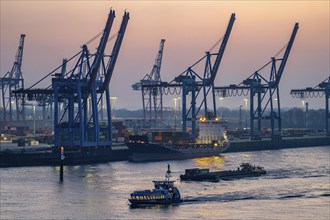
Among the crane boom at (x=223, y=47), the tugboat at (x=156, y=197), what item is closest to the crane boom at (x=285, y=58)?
the crane boom at (x=223, y=47)

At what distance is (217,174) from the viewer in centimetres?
8888

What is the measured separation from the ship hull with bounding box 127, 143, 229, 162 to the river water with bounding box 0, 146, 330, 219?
10247 mm

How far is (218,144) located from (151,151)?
14.6 meters

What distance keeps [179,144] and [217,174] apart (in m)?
33.5

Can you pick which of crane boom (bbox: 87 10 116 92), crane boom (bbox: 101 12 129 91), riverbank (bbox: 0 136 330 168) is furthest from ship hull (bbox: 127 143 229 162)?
crane boom (bbox: 87 10 116 92)

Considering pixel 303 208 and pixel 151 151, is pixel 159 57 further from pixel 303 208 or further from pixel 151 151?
pixel 303 208

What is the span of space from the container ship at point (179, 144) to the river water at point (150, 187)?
454 inches

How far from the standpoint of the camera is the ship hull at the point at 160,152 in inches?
4562

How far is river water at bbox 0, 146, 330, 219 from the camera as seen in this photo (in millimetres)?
66438

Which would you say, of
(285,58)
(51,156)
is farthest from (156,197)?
(285,58)

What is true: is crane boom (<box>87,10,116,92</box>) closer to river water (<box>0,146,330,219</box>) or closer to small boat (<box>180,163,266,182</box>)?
river water (<box>0,146,330,219</box>)

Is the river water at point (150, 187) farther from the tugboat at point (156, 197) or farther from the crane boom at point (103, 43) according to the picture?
the crane boom at point (103, 43)

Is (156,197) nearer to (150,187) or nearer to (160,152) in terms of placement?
(150,187)

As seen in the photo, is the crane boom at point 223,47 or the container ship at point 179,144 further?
the crane boom at point 223,47
